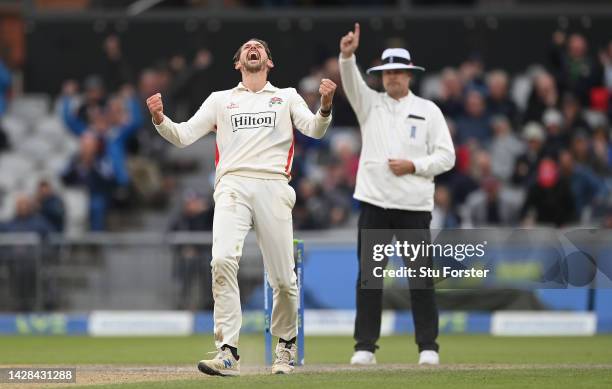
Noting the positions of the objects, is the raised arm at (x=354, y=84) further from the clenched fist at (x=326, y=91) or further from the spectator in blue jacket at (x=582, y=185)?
the spectator in blue jacket at (x=582, y=185)

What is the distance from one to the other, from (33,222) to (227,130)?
9.88 meters

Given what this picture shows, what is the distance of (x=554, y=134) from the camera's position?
22.0 m

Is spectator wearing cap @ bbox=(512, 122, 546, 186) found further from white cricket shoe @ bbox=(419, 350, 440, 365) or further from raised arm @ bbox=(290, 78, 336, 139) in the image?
raised arm @ bbox=(290, 78, 336, 139)

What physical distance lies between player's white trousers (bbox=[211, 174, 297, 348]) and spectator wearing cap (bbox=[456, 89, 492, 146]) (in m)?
11.7

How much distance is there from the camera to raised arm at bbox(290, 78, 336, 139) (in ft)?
36.1

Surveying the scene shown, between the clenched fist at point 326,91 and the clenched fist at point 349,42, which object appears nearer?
the clenched fist at point 326,91

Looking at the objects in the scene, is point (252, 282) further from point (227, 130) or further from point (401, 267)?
point (227, 130)

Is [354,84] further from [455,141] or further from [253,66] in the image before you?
[455,141]

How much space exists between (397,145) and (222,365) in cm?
298

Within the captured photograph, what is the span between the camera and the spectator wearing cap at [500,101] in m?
23.0

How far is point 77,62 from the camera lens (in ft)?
83.4

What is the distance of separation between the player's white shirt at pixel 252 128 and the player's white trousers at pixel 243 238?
119 mm

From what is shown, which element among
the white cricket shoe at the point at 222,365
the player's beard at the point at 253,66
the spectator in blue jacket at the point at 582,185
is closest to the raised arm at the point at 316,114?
the player's beard at the point at 253,66

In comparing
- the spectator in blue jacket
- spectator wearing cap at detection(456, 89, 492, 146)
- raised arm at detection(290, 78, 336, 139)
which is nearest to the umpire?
raised arm at detection(290, 78, 336, 139)
